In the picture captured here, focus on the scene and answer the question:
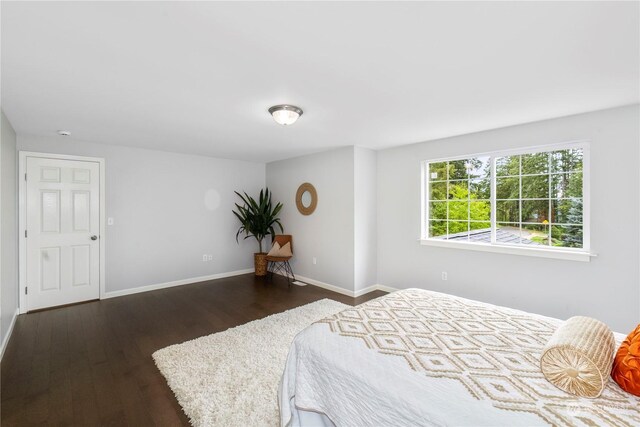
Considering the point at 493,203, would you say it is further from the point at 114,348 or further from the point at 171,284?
the point at 171,284

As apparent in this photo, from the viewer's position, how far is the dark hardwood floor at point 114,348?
6.29 ft

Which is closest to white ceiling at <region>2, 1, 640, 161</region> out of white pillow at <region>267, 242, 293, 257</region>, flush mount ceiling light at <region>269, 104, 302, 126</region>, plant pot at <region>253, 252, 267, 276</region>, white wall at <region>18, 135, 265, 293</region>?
flush mount ceiling light at <region>269, 104, 302, 126</region>

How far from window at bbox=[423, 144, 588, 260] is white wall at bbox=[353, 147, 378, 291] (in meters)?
0.81

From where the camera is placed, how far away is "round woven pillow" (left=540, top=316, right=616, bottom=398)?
114cm

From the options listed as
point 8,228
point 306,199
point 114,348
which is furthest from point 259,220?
point 8,228

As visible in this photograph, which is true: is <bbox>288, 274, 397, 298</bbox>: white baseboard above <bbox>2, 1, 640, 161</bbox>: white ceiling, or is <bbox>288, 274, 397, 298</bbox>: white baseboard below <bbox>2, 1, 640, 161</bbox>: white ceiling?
below

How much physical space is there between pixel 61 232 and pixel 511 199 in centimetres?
577

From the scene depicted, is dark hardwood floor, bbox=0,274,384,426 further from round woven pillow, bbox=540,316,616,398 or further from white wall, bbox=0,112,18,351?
round woven pillow, bbox=540,316,616,398

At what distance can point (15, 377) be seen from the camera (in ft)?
7.45

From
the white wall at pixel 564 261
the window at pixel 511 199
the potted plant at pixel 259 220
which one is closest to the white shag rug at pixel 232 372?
the white wall at pixel 564 261

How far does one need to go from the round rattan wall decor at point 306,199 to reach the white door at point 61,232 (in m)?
2.99

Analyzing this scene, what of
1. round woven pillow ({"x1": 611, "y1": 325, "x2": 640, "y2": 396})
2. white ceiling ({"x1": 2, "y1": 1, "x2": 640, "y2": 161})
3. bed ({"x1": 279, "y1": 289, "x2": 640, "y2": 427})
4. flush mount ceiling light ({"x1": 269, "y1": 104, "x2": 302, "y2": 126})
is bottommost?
bed ({"x1": 279, "y1": 289, "x2": 640, "y2": 427})

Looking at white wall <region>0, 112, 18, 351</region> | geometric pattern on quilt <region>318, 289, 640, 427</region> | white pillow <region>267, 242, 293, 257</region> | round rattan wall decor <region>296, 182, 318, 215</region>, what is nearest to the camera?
geometric pattern on quilt <region>318, 289, 640, 427</region>

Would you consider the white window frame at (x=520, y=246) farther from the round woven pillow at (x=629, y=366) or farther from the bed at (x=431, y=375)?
the round woven pillow at (x=629, y=366)
